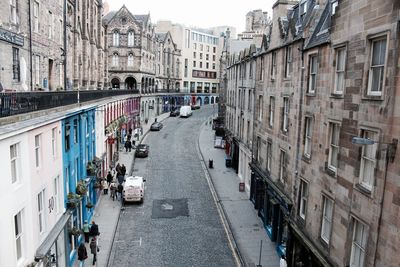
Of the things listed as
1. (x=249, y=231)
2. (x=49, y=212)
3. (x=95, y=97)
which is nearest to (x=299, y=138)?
(x=249, y=231)

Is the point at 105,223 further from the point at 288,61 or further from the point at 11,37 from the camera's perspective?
the point at 288,61

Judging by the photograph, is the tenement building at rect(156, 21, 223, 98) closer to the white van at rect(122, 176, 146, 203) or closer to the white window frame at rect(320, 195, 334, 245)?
the white van at rect(122, 176, 146, 203)

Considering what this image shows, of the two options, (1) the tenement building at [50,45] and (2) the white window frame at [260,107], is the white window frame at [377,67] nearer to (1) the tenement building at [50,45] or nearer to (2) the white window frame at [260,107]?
(2) the white window frame at [260,107]

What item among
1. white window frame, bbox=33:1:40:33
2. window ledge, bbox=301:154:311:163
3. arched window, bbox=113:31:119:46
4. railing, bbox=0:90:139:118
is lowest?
window ledge, bbox=301:154:311:163

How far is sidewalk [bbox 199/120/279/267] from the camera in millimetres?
19453

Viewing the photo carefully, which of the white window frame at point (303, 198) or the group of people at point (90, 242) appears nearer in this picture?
the white window frame at point (303, 198)

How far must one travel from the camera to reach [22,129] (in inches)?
475

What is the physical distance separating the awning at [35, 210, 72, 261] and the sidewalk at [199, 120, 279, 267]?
9.05m

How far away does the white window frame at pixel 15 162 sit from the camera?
38.9 ft

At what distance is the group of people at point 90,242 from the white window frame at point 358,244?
11922mm

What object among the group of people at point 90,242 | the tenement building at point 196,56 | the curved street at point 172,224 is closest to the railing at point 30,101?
the group of people at point 90,242

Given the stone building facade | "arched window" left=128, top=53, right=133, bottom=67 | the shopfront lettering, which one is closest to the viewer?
the shopfront lettering

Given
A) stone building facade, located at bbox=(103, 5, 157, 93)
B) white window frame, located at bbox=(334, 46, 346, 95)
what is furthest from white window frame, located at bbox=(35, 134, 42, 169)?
stone building facade, located at bbox=(103, 5, 157, 93)

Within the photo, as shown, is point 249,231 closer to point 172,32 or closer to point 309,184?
point 309,184
